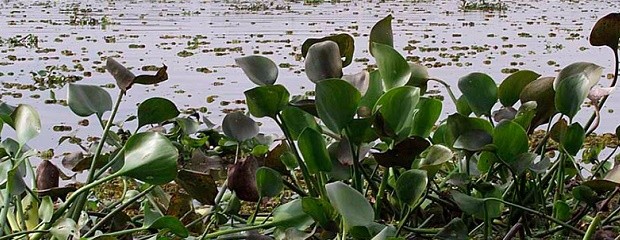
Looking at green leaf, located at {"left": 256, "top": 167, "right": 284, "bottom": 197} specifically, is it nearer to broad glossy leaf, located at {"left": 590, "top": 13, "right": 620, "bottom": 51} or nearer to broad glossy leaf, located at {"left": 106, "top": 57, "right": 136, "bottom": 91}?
broad glossy leaf, located at {"left": 106, "top": 57, "right": 136, "bottom": 91}

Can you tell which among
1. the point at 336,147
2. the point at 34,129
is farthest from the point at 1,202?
the point at 336,147

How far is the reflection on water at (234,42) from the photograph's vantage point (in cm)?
462

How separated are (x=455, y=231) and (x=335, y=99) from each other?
0.24 m

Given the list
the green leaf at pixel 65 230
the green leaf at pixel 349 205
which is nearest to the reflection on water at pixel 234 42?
the green leaf at pixel 65 230

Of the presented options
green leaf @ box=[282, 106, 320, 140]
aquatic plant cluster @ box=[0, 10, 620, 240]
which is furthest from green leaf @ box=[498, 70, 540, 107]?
green leaf @ box=[282, 106, 320, 140]

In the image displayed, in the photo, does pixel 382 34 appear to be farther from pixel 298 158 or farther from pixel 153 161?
pixel 153 161

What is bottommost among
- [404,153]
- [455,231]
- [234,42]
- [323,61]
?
[234,42]

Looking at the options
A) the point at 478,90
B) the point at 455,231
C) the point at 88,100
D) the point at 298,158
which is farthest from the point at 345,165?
the point at 88,100

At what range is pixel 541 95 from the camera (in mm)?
1392

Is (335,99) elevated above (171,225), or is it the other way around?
(335,99)

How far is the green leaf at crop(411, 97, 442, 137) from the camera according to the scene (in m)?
1.26

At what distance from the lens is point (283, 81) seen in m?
4.91

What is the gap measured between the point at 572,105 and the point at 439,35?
6.60 m

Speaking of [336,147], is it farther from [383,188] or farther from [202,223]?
[202,223]
